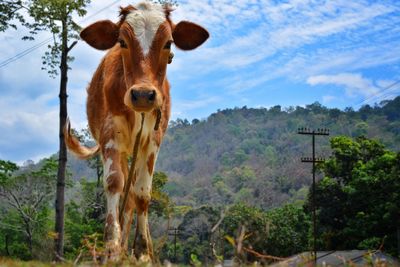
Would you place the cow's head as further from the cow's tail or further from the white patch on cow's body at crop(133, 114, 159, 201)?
the cow's tail

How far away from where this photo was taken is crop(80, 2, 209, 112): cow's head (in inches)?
268

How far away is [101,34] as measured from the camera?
27.1 ft

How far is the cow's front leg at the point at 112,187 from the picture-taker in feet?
23.5

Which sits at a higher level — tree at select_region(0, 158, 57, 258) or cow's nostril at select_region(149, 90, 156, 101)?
tree at select_region(0, 158, 57, 258)

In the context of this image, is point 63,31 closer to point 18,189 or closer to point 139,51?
point 139,51

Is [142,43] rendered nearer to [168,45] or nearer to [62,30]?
[168,45]

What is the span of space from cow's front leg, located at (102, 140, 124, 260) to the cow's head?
0.87m

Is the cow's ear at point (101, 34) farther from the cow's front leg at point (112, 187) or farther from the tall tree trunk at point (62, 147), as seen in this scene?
the tall tree trunk at point (62, 147)

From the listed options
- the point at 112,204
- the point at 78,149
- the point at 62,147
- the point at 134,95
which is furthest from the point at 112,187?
the point at 62,147

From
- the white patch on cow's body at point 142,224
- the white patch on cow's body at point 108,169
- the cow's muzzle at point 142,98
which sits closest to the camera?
the cow's muzzle at point 142,98

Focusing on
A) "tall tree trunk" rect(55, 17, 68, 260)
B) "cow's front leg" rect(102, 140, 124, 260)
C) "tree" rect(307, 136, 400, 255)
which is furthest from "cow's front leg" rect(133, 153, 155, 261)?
"tree" rect(307, 136, 400, 255)

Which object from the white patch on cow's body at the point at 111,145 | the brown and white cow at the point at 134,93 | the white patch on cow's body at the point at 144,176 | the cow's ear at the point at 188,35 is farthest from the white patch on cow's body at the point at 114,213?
the cow's ear at the point at 188,35

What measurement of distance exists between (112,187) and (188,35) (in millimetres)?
2385

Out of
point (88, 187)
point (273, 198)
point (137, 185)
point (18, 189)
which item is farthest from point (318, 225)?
point (273, 198)
